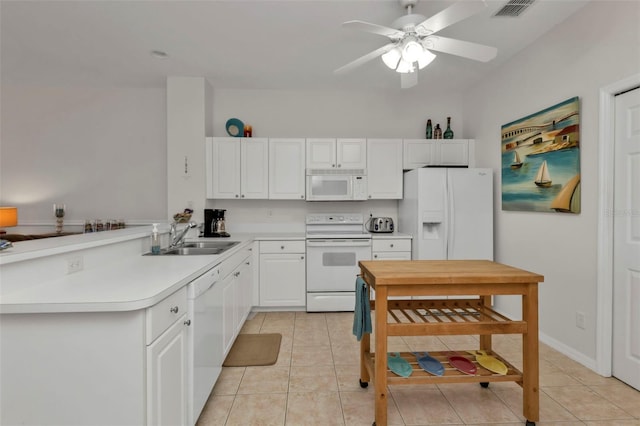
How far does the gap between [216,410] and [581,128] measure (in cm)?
329

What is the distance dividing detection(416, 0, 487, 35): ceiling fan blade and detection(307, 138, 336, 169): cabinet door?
77.2 inches

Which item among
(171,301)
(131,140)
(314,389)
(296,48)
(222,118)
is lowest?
(314,389)

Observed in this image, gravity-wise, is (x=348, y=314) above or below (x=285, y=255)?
below

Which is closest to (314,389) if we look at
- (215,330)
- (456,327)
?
(215,330)

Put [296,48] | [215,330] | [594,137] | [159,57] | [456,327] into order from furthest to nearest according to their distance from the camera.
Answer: [159,57] < [296,48] < [594,137] < [215,330] < [456,327]

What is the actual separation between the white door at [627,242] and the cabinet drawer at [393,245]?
1804 millimetres

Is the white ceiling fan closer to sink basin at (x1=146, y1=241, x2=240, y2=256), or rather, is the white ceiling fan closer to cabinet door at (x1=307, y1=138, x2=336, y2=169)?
cabinet door at (x1=307, y1=138, x2=336, y2=169)

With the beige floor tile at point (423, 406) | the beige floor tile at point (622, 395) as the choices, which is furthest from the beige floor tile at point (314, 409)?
the beige floor tile at point (622, 395)

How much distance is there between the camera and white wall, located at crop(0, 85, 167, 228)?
4.04 m

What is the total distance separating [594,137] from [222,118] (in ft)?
12.7

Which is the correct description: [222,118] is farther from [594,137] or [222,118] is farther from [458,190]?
[594,137]

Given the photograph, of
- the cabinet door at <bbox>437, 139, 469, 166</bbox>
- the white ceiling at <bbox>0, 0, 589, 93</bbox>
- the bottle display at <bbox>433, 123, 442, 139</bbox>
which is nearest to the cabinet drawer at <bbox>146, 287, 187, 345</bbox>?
the white ceiling at <bbox>0, 0, 589, 93</bbox>

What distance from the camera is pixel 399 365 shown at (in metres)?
1.91

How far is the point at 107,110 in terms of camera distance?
413cm
